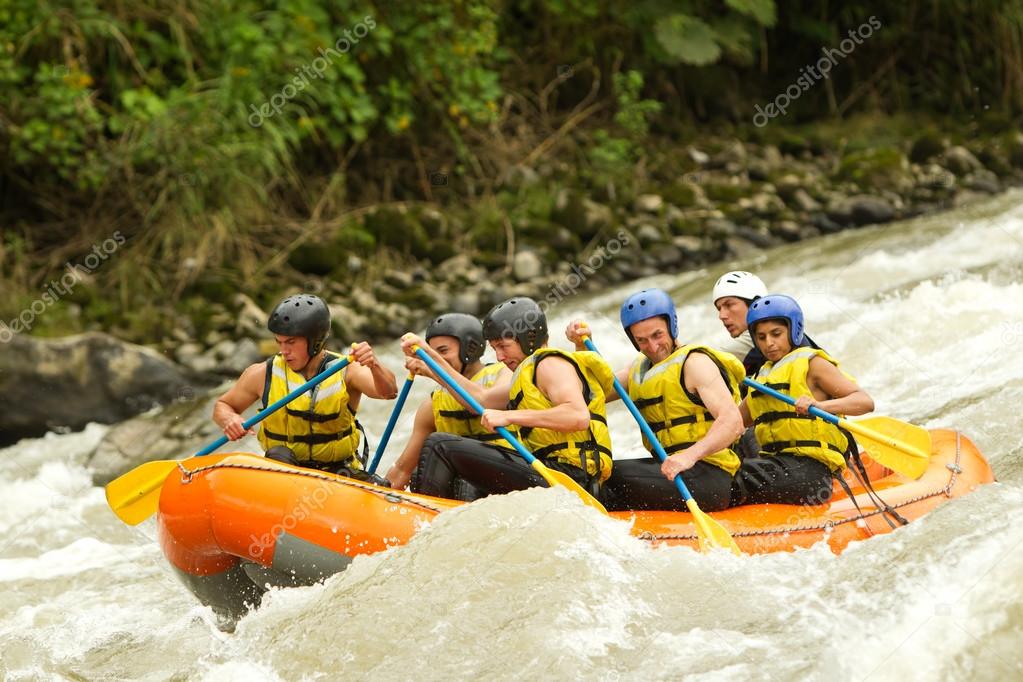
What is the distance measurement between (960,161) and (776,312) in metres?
9.43

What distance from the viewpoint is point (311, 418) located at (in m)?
5.45

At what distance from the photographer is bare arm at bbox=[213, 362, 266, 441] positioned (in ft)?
17.6

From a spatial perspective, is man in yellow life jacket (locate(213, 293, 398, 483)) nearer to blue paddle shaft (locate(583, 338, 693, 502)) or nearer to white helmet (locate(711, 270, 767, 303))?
blue paddle shaft (locate(583, 338, 693, 502))

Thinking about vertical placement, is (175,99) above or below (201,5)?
below

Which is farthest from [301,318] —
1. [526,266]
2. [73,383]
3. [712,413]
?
[526,266]

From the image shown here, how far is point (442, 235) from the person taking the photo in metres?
12.2

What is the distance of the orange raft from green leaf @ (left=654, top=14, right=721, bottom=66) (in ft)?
31.1

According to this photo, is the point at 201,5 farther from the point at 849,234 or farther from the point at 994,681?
the point at 994,681

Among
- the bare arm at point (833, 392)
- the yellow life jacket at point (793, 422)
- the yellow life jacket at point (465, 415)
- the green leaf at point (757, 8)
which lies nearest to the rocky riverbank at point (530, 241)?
the green leaf at point (757, 8)

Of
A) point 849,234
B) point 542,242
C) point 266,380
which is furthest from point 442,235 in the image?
point 266,380

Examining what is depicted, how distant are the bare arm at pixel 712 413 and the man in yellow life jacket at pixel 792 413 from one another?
1.14 feet

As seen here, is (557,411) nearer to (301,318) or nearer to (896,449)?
(301,318)

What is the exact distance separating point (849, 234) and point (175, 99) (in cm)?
652

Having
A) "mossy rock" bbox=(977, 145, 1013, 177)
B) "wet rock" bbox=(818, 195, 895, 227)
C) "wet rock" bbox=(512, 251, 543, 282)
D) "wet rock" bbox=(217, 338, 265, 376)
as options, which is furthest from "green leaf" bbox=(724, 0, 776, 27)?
"wet rock" bbox=(217, 338, 265, 376)
